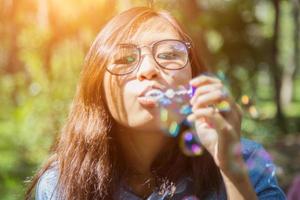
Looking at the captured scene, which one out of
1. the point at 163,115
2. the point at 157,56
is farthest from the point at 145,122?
the point at 157,56

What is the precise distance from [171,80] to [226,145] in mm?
268

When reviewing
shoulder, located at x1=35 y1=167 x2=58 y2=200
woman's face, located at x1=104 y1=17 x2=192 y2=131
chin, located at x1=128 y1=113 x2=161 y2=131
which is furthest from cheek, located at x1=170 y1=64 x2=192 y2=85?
shoulder, located at x1=35 y1=167 x2=58 y2=200

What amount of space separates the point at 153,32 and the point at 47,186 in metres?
0.54

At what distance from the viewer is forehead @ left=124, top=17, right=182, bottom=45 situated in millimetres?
1527

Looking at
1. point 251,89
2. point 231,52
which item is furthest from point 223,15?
point 251,89

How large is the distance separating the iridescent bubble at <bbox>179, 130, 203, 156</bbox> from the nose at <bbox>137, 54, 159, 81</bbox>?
0.23 m

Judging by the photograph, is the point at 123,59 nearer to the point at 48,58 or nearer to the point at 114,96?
the point at 114,96

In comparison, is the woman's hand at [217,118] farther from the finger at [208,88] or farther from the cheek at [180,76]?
the cheek at [180,76]

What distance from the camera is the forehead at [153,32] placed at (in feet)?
5.01

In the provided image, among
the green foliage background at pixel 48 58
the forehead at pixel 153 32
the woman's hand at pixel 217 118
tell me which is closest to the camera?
the woman's hand at pixel 217 118

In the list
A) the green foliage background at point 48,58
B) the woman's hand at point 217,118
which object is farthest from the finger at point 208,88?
the green foliage background at point 48,58

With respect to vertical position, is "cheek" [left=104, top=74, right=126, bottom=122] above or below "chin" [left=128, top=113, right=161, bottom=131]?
above

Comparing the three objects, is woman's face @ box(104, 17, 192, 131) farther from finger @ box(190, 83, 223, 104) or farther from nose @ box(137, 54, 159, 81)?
finger @ box(190, 83, 223, 104)

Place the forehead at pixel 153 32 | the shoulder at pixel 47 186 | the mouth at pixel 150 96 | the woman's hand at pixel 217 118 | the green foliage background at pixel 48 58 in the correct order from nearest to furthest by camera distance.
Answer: the woman's hand at pixel 217 118 < the mouth at pixel 150 96 < the forehead at pixel 153 32 < the shoulder at pixel 47 186 < the green foliage background at pixel 48 58
